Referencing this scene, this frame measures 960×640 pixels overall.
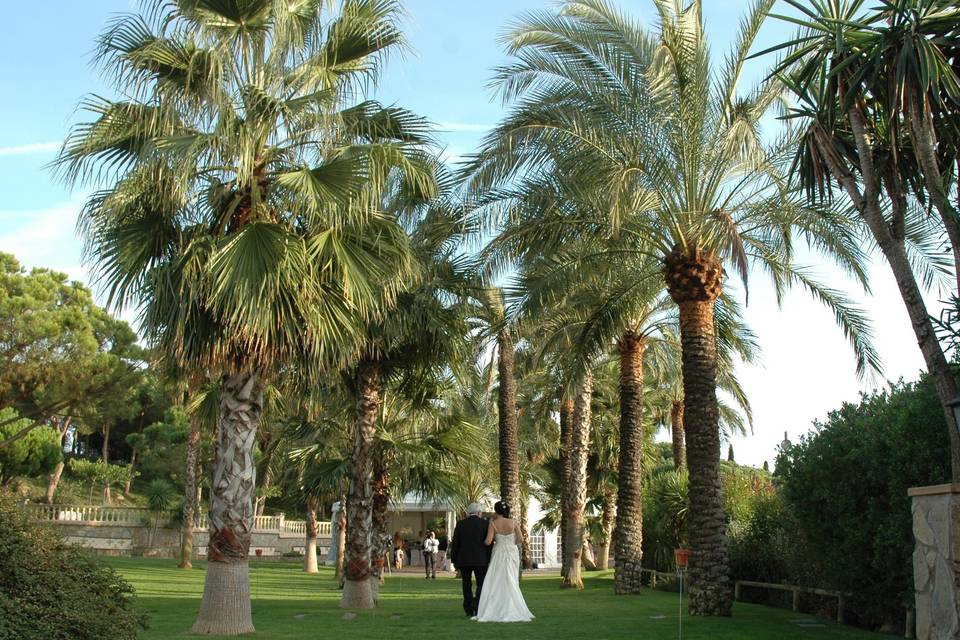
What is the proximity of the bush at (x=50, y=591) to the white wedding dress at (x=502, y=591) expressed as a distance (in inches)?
272

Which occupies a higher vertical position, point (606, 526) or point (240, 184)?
point (240, 184)

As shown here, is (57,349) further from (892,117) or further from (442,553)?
(892,117)

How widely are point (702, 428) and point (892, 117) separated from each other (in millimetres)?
6674

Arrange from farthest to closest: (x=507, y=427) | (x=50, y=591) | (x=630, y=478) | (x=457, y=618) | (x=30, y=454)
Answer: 1. (x=30, y=454)
2. (x=507, y=427)
3. (x=630, y=478)
4. (x=457, y=618)
5. (x=50, y=591)

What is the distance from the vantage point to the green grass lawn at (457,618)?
13.0 metres

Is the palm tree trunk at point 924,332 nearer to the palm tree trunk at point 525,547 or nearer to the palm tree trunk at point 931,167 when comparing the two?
the palm tree trunk at point 931,167

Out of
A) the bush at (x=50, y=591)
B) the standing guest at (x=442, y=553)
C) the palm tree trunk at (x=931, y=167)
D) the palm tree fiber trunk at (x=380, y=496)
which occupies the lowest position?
the standing guest at (x=442, y=553)

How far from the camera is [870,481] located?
13.4 meters

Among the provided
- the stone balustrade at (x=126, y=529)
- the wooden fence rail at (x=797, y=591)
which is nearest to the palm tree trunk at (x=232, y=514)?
the wooden fence rail at (x=797, y=591)

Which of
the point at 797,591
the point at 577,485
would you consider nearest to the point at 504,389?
the point at 577,485

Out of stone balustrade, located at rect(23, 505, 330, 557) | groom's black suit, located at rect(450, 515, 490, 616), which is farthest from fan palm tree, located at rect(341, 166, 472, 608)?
stone balustrade, located at rect(23, 505, 330, 557)

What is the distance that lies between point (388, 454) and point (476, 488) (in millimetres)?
19663

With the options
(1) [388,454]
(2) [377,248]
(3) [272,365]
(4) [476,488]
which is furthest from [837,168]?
(4) [476,488]

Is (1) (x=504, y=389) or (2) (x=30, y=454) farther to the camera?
(2) (x=30, y=454)
